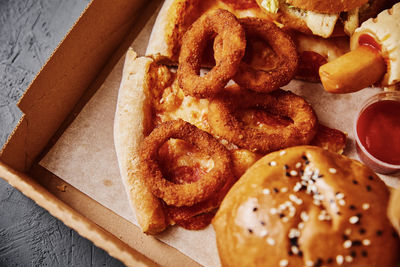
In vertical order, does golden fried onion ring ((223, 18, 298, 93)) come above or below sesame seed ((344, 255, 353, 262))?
above

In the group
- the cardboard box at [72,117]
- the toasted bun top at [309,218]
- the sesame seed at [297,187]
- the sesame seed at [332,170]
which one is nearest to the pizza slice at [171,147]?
the cardboard box at [72,117]

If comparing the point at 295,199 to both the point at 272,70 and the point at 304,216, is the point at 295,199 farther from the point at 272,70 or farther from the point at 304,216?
the point at 272,70

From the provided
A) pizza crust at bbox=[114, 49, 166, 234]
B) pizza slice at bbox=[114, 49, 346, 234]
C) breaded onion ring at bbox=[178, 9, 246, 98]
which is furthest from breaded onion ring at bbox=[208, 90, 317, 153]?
pizza crust at bbox=[114, 49, 166, 234]

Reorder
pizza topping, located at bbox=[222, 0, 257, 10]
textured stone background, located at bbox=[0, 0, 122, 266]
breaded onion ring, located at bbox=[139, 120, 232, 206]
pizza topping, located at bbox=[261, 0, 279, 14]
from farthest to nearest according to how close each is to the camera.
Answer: textured stone background, located at bbox=[0, 0, 122, 266] → pizza topping, located at bbox=[222, 0, 257, 10] → pizza topping, located at bbox=[261, 0, 279, 14] → breaded onion ring, located at bbox=[139, 120, 232, 206]

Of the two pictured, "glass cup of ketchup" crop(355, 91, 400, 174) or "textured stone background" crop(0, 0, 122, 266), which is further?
"textured stone background" crop(0, 0, 122, 266)

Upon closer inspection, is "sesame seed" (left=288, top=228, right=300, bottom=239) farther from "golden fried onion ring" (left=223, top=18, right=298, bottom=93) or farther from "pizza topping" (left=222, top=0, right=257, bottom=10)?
"pizza topping" (left=222, top=0, right=257, bottom=10)

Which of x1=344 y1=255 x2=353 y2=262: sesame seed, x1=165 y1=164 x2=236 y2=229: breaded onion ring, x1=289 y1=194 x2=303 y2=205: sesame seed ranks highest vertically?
x1=289 y1=194 x2=303 y2=205: sesame seed

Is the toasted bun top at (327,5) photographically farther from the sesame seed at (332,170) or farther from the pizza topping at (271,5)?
the sesame seed at (332,170)
